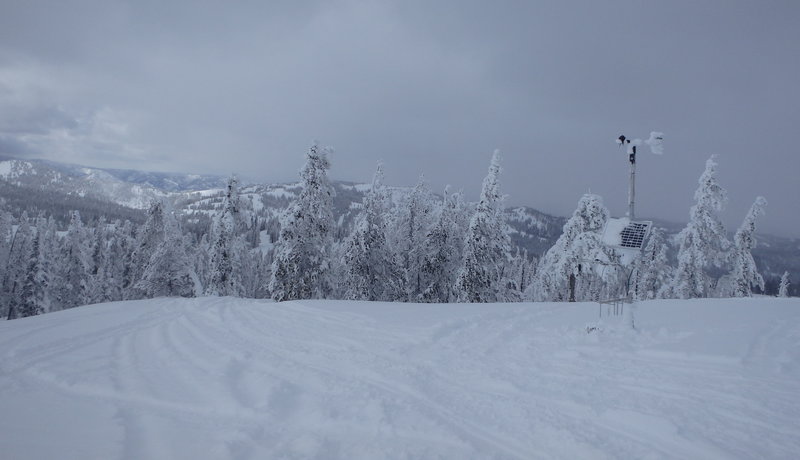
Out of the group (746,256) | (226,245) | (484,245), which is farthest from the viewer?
(226,245)

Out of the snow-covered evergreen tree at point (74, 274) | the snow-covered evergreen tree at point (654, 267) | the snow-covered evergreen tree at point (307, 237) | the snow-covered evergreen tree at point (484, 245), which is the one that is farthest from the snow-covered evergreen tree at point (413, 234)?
the snow-covered evergreen tree at point (74, 274)

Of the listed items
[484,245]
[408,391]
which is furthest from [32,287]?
[408,391]

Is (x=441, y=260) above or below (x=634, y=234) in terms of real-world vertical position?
below

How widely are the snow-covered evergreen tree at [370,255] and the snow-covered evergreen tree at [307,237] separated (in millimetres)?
2501

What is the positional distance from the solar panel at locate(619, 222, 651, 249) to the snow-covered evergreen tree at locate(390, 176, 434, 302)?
59.9 feet

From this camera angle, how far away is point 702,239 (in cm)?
2577

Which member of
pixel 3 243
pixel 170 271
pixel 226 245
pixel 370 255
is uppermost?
pixel 226 245

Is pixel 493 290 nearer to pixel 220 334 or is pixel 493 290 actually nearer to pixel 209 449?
pixel 220 334

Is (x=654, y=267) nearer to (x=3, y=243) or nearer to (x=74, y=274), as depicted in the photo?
(x=74, y=274)

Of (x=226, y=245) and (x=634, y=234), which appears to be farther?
(x=226, y=245)

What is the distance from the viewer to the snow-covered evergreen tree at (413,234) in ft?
96.1

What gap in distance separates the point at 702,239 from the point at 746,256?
432 cm

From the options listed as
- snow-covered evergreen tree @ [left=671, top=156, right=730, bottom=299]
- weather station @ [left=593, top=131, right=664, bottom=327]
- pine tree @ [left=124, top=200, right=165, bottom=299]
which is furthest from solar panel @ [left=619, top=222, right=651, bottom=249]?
pine tree @ [left=124, top=200, right=165, bottom=299]

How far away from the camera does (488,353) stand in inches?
339
